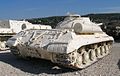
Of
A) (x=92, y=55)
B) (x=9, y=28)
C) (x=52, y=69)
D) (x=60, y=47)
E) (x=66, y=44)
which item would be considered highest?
(x=66, y=44)

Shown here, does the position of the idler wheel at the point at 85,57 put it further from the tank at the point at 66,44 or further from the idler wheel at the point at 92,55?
the idler wheel at the point at 92,55

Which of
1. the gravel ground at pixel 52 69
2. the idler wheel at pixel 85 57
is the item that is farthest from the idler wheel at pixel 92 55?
the idler wheel at pixel 85 57

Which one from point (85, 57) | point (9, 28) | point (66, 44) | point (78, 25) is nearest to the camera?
point (66, 44)

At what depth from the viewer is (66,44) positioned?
10211mm

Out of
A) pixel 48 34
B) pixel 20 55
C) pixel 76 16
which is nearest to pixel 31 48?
pixel 48 34

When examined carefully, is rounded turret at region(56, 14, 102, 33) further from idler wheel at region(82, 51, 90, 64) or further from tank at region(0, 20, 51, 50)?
tank at region(0, 20, 51, 50)

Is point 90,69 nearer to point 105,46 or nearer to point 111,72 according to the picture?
point 111,72

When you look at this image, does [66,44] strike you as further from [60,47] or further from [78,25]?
[78,25]

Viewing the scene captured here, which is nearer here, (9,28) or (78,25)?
(78,25)

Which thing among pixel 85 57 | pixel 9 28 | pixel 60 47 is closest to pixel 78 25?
pixel 85 57

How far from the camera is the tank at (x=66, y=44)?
10.4 m

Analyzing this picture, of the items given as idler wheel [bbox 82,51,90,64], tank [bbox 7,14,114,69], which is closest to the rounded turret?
tank [bbox 7,14,114,69]

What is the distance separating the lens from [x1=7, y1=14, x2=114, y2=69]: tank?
1043 centimetres

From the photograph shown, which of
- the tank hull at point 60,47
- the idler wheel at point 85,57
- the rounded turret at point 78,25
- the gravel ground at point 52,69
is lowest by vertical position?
the gravel ground at point 52,69
